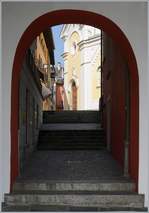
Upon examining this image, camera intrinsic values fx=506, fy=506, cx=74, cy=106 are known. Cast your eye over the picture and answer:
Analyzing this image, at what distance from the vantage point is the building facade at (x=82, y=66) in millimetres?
38562

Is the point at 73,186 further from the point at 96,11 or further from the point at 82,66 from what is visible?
the point at 82,66

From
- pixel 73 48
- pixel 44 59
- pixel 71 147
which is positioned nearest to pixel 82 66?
pixel 73 48

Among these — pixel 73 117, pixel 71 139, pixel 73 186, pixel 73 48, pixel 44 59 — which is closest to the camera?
pixel 73 186

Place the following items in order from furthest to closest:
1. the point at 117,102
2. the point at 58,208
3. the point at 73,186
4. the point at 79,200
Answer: the point at 117,102 < the point at 73,186 < the point at 79,200 < the point at 58,208

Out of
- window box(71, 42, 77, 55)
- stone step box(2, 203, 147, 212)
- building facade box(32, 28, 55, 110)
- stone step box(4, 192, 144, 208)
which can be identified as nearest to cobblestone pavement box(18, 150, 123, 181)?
stone step box(4, 192, 144, 208)

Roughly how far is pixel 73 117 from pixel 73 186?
1348 cm

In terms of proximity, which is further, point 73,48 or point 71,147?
point 73,48

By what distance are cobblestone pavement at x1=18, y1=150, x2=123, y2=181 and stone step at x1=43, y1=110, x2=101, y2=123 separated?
22.1ft

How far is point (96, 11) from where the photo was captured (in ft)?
30.2

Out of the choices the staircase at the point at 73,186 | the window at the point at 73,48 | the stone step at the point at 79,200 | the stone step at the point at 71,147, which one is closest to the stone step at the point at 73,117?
the stone step at the point at 71,147

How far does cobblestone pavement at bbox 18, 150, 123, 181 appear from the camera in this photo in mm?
10336

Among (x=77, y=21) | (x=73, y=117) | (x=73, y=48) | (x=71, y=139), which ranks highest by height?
(x=73, y=48)

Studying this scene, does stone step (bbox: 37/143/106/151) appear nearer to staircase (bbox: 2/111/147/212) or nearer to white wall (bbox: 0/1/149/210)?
staircase (bbox: 2/111/147/212)

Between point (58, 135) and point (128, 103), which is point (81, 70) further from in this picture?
point (128, 103)
